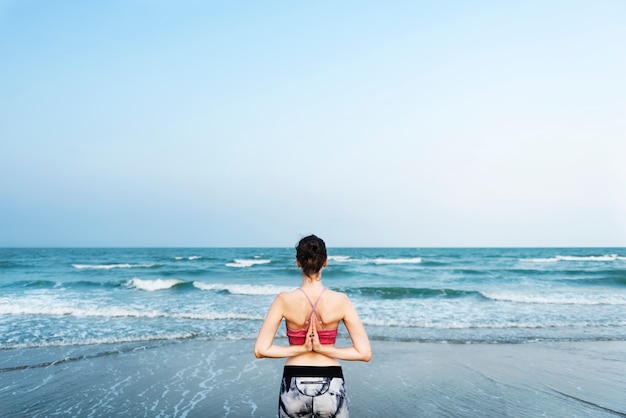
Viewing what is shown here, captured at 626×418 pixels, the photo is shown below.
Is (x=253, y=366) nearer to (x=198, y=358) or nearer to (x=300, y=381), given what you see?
(x=198, y=358)

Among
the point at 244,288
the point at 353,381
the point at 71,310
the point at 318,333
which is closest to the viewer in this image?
the point at 318,333

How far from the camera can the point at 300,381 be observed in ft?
9.01

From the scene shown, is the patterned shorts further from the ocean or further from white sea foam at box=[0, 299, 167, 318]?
white sea foam at box=[0, 299, 167, 318]

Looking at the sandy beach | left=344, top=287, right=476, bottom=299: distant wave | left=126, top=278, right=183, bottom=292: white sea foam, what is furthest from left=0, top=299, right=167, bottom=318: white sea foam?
left=344, top=287, right=476, bottom=299: distant wave

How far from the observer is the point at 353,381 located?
703 cm

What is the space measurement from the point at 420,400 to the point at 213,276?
25.6 metres

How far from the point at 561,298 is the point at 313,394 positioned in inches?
757

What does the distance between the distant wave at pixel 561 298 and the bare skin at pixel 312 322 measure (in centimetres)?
1752

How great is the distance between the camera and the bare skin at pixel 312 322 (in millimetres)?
2693

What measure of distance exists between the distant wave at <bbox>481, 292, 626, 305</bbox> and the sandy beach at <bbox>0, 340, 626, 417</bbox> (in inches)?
355

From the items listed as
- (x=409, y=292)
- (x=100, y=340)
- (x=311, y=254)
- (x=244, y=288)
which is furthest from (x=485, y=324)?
(x=244, y=288)

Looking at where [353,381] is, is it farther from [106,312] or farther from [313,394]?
[106,312]

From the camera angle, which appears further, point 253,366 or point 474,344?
point 474,344

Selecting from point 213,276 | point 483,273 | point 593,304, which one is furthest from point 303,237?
point 483,273
